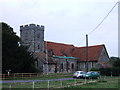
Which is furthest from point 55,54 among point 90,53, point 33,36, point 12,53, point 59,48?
point 12,53

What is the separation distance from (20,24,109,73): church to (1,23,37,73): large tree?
17767mm

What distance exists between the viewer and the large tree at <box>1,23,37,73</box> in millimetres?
44938

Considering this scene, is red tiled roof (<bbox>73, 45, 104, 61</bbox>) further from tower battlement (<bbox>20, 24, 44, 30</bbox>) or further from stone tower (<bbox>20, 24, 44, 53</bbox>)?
tower battlement (<bbox>20, 24, 44, 30</bbox>)

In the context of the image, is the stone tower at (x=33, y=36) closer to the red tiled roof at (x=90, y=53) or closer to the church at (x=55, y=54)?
the church at (x=55, y=54)

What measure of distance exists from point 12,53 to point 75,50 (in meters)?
39.9

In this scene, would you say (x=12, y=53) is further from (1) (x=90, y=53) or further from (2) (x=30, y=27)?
(1) (x=90, y=53)

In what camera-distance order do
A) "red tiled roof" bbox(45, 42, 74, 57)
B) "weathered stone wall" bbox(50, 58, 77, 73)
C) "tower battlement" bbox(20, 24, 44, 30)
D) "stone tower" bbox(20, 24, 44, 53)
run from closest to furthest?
"tower battlement" bbox(20, 24, 44, 30), "stone tower" bbox(20, 24, 44, 53), "weathered stone wall" bbox(50, 58, 77, 73), "red tiled roof" bbox(45, 42, 74, 57)

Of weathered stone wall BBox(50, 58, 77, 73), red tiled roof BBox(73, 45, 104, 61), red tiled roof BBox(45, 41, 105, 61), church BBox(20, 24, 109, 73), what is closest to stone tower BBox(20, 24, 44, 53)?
church BBox(20, 24, 109, 73)

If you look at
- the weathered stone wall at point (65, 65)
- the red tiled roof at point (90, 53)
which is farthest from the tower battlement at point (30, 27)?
the red tiled roof at point (90, 53)

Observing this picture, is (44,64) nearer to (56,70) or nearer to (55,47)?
(56,70)

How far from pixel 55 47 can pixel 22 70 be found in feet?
88.9

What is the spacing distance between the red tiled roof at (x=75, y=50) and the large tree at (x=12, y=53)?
1006 inches

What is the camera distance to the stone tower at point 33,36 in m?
70.3

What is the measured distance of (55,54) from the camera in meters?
72.4
